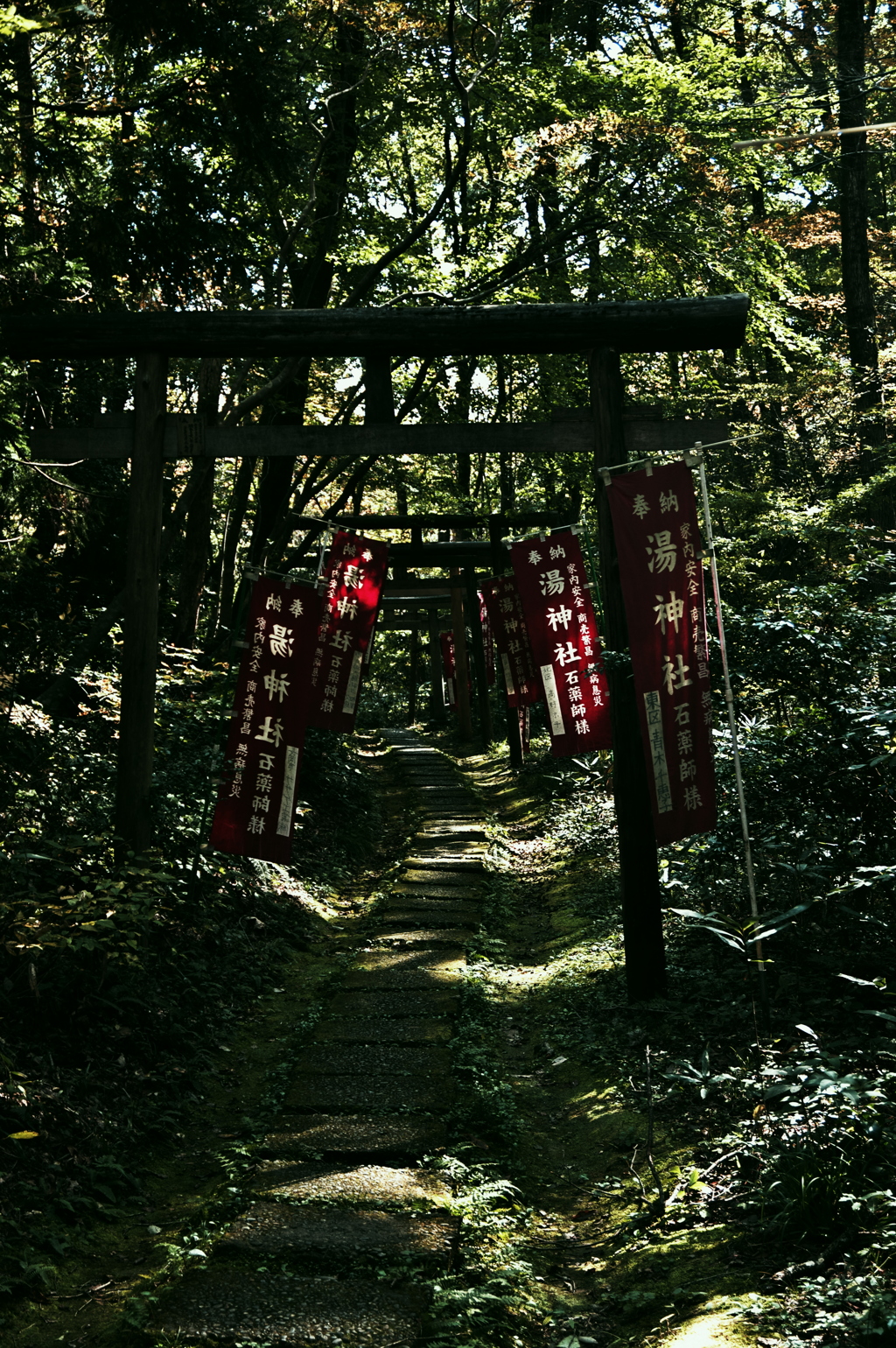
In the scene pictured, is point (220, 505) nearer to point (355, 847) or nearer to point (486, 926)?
point (355, 847)

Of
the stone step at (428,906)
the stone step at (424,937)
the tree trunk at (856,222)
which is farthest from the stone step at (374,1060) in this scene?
the tree trunk at (856,222)

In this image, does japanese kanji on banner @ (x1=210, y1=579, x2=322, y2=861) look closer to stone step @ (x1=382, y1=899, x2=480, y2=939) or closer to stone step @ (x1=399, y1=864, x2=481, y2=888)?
stone step @ (x1=382, y1=899, x2=480, y2=939)

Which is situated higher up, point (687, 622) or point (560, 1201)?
point (687, 622)

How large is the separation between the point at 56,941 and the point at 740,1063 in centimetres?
370

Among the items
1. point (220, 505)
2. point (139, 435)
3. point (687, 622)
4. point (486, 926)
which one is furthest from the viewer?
point (220, 505)

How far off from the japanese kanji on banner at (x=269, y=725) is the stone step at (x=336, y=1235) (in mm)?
3304

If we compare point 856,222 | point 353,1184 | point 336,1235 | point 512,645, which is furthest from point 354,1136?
point 856,222

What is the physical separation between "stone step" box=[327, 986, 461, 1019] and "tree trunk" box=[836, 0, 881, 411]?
11975mm

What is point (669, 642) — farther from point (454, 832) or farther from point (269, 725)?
point (454, 832)

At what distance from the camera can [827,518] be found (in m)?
14.5

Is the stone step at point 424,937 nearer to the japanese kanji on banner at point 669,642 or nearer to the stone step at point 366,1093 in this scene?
the stone step at point 366,1093

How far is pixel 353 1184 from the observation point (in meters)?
4.71

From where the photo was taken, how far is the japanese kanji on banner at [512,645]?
50.7 ft

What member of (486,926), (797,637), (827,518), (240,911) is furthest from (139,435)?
(827,518)
